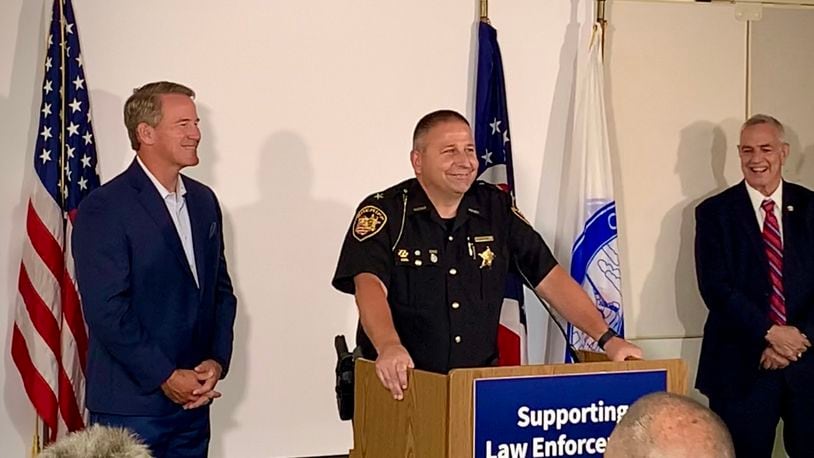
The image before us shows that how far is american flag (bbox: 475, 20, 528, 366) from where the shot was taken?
4.76 meters

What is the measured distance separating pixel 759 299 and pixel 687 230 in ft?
2.12

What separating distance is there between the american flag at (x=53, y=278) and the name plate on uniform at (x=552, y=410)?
2.01 metres

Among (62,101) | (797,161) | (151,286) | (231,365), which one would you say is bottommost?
(231,365)

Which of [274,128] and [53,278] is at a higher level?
[274,128]

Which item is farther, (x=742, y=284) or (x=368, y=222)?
(x=742, y=284)

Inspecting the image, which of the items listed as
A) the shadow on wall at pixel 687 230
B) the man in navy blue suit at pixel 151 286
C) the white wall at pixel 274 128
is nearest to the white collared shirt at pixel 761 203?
the shadow on wall at pixel 687 230

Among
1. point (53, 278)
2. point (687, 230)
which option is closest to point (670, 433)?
point (53, 278)

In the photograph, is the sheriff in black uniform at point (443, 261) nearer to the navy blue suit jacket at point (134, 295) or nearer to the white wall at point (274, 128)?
the navy blue suit jacket at point (134, 295)

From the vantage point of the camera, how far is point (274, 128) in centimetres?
461

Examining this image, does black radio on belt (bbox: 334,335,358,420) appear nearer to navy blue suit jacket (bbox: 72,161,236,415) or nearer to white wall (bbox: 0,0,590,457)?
navy blue suit jacket (bbox: 72,161,236,415)

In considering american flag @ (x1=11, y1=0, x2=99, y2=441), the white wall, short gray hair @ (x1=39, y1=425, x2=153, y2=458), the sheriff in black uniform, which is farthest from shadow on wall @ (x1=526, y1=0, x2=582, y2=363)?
short gray hair @ (x1=39, y1=425, x2=153, y2=458)

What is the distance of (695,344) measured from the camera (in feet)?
17.2

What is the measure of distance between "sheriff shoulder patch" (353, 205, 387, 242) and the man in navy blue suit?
1.95ft

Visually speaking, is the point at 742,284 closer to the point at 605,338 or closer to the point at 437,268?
the point at 605,338
